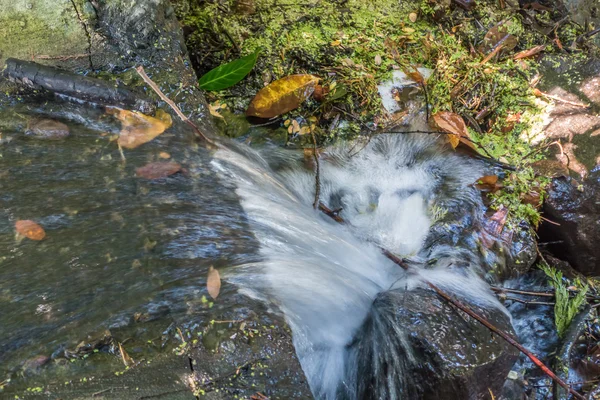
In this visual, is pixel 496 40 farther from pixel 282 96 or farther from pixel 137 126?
pixel 137 126

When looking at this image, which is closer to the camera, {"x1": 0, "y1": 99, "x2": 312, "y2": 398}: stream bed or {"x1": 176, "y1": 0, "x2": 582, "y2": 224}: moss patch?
{"x1": 0, "y1": 99, "x2": 312, "y2": 398}: stream bed

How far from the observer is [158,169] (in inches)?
95.4

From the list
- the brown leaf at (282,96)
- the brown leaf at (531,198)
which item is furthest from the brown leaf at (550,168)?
the brown leaf at (282,96)

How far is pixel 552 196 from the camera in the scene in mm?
3244

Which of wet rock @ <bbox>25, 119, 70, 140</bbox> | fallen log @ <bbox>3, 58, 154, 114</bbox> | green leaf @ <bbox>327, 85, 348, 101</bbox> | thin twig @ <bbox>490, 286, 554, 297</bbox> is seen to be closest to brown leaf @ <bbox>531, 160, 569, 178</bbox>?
thin twig @ <bbox>490, 286, 554, 297</bbox>

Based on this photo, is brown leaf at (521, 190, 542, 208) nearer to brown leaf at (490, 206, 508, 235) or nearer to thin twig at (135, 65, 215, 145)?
brown leaf at (490, 206, 508, 235)

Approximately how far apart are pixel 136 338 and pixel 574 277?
9.19 feet

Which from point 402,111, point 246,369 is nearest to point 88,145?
point 246,369

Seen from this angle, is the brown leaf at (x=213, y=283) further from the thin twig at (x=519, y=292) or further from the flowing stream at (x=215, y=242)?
the thin twig at (x=519, y=292)

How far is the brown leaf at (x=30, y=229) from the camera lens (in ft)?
6.56

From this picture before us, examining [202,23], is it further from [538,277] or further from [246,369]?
[538,277]

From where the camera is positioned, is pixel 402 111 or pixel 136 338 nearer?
pixel 136 338

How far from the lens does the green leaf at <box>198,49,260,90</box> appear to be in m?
3.15

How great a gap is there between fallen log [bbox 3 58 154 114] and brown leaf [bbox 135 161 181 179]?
0.47 meters
